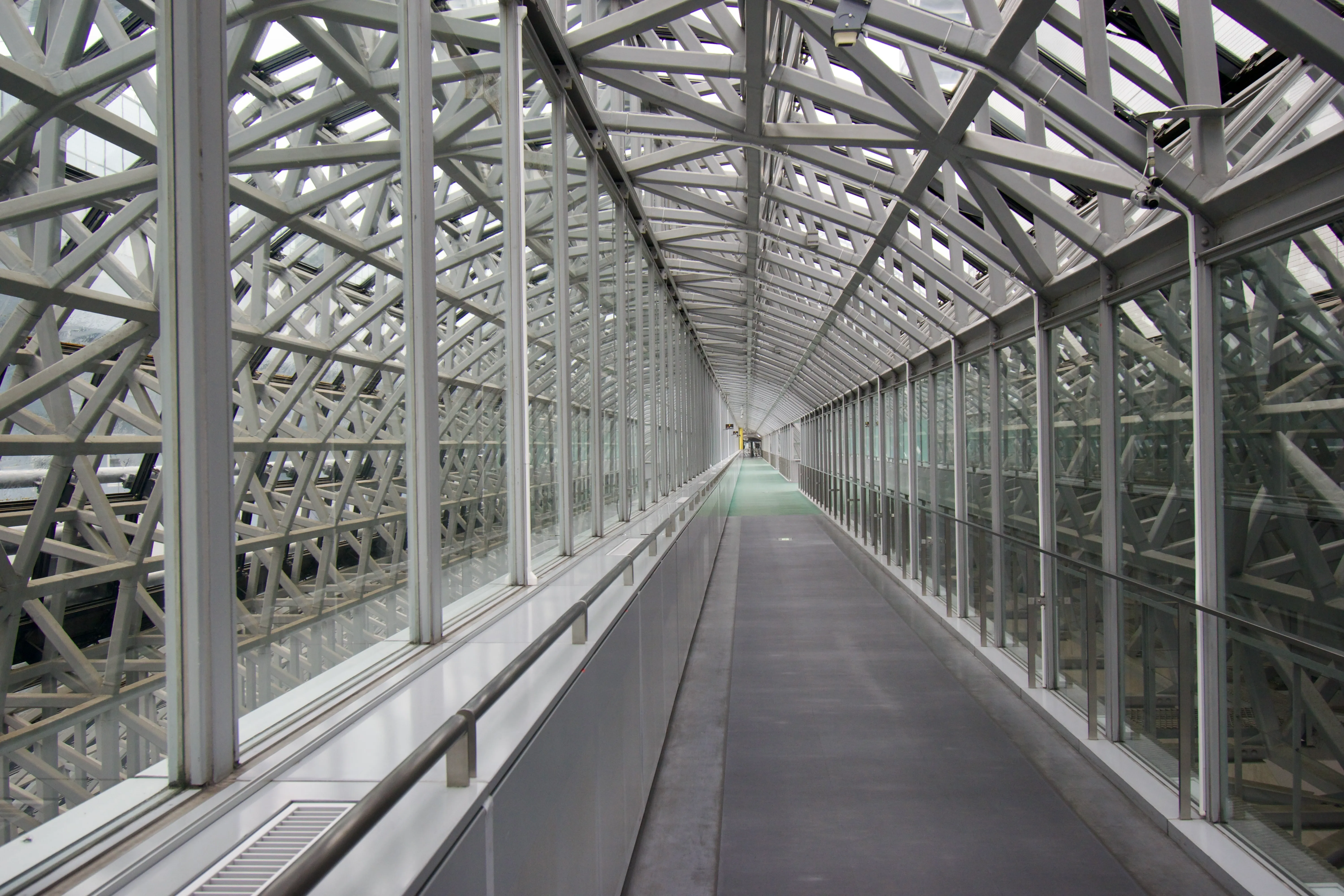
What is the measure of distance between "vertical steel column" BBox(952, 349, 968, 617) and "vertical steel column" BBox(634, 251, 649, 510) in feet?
12.2

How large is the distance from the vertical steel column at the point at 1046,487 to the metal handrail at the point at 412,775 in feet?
16.3

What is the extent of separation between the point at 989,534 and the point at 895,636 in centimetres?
148

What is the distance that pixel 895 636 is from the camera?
28.8 ft

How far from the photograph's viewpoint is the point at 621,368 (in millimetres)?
8805

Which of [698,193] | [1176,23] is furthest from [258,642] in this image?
[698,193]

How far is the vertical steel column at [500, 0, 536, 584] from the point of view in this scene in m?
4.40

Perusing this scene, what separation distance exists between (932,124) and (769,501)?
81.2 feet

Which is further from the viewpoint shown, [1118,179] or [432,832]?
[1118,179]

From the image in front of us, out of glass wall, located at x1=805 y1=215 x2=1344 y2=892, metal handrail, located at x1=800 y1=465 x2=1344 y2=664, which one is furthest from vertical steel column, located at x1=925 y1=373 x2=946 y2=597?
glass wall, located at x1=805 y1=215 x2=1344 y2=892

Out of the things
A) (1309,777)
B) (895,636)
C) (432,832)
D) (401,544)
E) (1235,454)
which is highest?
(1235,454)

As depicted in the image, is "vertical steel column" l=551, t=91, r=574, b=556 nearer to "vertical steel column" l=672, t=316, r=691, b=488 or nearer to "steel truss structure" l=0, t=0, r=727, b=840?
"steel truss structure" l=0, t=0, r=727, b=840

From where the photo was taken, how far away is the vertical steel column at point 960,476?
9.37 m

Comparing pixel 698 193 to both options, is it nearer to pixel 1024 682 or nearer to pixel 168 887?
pixel 1024 682

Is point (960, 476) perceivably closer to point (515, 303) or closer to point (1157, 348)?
point (1157, 348)
